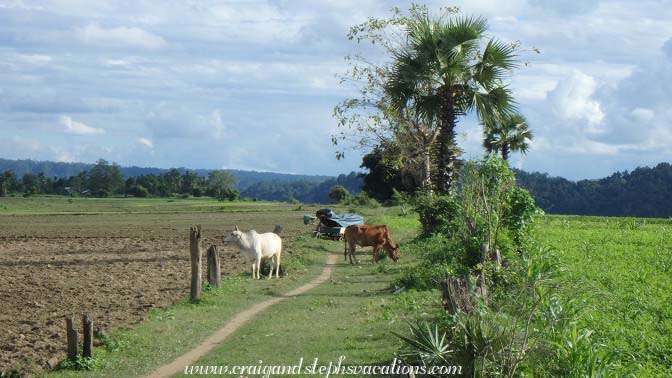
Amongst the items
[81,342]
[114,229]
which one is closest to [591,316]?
[81,342]

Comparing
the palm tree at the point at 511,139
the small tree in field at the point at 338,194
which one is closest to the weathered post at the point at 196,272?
the palm tree at the point at 511,139

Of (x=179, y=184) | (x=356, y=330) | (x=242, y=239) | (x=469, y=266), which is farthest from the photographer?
(x=179, y=184)

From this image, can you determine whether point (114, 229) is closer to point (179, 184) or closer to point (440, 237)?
point (440, 237)

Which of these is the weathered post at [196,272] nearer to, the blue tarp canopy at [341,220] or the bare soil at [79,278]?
the bare soil at [79,278]

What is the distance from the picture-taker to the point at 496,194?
1925 cm

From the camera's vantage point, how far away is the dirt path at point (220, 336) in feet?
40.0

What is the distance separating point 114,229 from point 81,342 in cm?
3262

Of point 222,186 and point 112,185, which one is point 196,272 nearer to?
point 222,186

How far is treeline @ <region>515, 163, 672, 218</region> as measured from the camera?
69000 millimetres

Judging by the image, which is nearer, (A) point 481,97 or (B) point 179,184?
(A) point 481,97

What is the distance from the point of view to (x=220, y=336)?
48.1ft

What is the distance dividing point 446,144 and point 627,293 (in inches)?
542

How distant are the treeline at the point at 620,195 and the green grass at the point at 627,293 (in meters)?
43.6

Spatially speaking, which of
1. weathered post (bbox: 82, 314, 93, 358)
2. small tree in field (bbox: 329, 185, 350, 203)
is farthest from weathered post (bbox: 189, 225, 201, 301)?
small tree in field (bbox: 329, 185, 350, 203)
